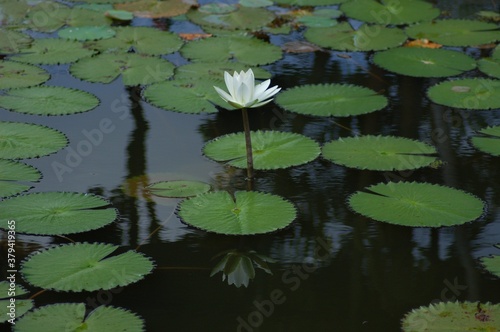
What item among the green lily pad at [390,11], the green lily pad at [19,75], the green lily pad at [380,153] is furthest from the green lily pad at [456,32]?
the green lily pad at [19,75]

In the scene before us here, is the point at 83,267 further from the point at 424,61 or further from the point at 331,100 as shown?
the point at 424,61

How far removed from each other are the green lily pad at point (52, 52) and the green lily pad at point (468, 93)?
2.00 metres

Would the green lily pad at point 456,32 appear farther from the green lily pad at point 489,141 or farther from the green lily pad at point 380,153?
the green lily pad at point 380,153

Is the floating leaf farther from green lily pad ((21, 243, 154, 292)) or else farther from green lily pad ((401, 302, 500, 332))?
green lily pad ((401, 302, 500, 332))

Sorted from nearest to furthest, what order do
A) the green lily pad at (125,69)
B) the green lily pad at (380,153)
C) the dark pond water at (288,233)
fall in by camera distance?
the dark pond water at (288,233), the green lily pad at (380,153), the green lily pad at (125,69)

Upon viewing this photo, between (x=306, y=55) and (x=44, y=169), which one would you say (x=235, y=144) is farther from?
(x=306, y=55)

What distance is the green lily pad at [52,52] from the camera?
4566mm

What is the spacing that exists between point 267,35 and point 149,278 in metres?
2.75

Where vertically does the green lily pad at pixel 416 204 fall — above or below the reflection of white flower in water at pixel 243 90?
below

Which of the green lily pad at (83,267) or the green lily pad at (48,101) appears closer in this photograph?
the green lily pad at (83,267)

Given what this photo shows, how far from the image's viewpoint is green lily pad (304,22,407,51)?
4.91 meters

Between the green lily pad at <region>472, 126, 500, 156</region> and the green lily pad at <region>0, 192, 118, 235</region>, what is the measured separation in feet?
5.65

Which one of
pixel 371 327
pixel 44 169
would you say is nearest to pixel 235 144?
pixel 44 169

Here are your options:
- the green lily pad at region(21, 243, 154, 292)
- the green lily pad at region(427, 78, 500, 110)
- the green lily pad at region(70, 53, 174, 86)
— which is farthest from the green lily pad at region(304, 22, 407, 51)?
the green lily pad at region(21, 243, 154, 292)
